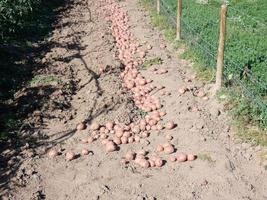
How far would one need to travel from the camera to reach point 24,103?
7.23 meters

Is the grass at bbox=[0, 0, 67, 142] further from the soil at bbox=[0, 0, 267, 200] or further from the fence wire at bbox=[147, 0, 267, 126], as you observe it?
the fence wire at bbox=[147, 0, 267, 126]

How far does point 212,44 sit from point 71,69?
2.84m

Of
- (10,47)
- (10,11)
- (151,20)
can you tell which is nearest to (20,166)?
(10,47)

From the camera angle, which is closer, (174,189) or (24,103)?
(174,189)

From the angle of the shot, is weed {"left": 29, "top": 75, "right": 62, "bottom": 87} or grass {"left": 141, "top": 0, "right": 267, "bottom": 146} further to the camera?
weed {"left": 29, "top": 75, "right": 62, "bottom": 87}

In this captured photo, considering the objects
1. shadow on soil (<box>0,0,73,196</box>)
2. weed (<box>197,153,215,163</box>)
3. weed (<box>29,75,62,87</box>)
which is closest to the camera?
weed (<box>197,153,215,163</box>)

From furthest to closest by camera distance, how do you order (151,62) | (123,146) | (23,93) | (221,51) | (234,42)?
(151,62) < (234,42) < (23,93) < (221,51) < (123,146)

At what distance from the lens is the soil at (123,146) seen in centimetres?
530

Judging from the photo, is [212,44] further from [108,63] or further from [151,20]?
[151,20]

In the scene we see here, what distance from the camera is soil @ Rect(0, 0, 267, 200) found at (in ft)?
17.4

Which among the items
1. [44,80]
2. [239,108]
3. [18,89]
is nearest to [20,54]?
[44,80]

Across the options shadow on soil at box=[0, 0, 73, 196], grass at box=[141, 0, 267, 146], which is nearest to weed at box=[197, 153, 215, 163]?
grass at box=[141, 0, 267, 146]

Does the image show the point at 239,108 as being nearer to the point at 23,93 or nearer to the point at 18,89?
the point at 23,93

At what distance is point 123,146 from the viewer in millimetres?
6211
